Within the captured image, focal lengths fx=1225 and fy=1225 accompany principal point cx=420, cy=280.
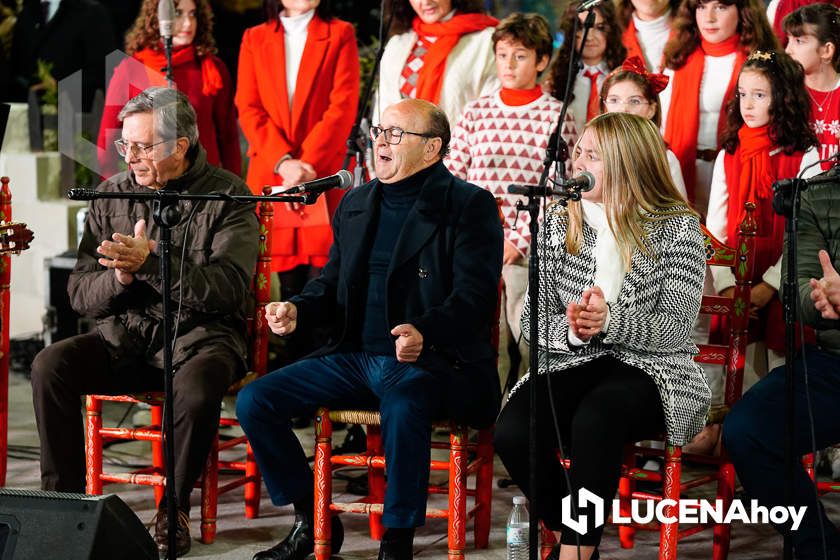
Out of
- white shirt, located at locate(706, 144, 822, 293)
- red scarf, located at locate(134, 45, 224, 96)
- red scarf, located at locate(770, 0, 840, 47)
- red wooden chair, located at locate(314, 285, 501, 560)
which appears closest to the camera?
red wooden chair, located at locate(314, 285, 501, 560)

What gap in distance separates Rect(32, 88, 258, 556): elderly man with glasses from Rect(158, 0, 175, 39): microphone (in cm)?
83

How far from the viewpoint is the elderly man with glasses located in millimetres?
3643

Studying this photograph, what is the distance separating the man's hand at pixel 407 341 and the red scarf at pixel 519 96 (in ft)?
4.58

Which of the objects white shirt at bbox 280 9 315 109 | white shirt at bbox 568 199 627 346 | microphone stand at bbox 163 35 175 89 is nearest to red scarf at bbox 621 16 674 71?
white shirt at bbox 280 9 315 109

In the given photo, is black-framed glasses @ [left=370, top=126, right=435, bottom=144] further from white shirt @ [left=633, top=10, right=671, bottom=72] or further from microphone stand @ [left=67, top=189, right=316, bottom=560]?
white shirt @ [left=633, top=10, right=671, bottom=72]

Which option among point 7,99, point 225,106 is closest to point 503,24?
point 225,106

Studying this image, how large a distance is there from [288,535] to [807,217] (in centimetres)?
176

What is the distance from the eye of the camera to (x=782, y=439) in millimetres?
3248

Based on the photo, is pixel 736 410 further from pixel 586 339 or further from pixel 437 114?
pixel 437 114

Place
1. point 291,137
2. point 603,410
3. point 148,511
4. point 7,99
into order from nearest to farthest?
point 603,410 → point 148,511 → point 291,137 → point 7,99

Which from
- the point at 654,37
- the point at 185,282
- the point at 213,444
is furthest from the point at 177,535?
the point at 654,37

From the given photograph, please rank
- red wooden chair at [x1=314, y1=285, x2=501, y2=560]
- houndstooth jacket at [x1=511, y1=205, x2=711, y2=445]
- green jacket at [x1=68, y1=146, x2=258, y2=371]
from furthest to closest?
green jacket at [x1=68, y1=146, x2=258, y2=371], red wooden chair at [x1=314, y1=285, x2=501, y2=560], houndstooth jacket at [x1=511, y1=205, x2=711, y2=445]

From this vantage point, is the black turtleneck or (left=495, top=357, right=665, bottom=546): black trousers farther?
the black turtleneck

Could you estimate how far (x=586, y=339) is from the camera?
131 inches
